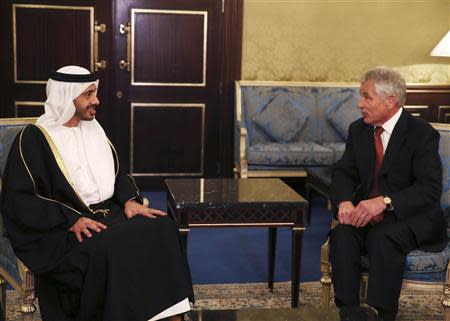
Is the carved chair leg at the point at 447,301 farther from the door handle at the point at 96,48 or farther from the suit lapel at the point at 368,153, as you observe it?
the door handle at the point at 96,48

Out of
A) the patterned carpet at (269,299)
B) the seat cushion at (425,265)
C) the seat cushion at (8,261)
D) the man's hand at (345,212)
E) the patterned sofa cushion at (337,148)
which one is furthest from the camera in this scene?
the patterned sofa cushion at (337,148)

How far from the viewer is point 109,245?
2.96 metres

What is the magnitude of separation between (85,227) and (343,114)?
426 centimetres

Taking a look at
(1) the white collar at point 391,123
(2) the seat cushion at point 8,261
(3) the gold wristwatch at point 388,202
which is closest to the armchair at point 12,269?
(2) the seat cushion at point 8,261

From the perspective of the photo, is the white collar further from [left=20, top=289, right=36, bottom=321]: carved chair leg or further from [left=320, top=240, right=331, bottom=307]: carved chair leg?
[left=20, top=289, right=36, bottom=321]: carved chair leg

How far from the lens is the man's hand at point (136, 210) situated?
3270 mm

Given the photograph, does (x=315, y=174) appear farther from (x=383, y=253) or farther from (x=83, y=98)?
(x=83, y=98)

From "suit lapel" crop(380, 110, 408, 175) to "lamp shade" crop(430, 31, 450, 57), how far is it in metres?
3.63

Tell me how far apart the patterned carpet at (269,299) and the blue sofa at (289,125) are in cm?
204

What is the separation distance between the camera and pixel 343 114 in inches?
270

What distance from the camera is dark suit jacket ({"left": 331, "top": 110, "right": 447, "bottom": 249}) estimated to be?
3.41m

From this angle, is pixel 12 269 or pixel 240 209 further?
pixel 240 209

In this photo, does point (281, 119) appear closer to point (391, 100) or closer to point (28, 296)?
point (391, 100)

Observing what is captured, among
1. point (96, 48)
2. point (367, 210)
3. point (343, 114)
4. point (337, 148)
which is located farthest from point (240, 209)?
point (96, 48)
